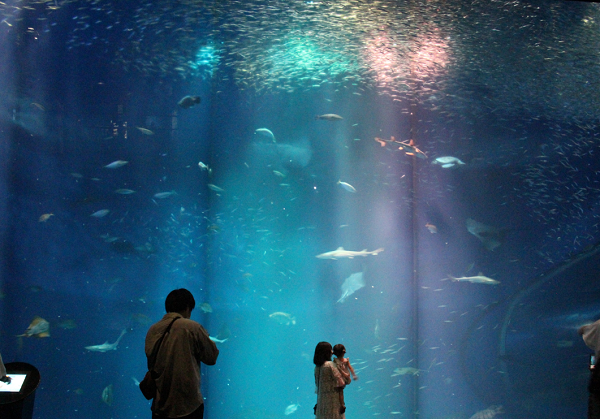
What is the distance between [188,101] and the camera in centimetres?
533

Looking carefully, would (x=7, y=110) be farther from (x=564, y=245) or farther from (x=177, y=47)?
(x=564, y=245)

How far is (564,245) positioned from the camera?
615 centimetres

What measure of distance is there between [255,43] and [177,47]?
99 cm

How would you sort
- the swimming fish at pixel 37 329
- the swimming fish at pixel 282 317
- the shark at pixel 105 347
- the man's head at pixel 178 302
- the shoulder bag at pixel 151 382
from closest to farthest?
the shoulder bag at pixel 151 382 < the man's head at pixel 178 302 < the swimming fish at pixel 37 329 < the shark at pixel 105 347 < the swimming fish at pixel 282 317

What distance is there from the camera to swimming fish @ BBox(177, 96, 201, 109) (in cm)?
532

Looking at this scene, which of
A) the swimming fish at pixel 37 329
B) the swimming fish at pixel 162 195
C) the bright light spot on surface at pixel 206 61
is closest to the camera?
the swimming fish at pixel 37 329

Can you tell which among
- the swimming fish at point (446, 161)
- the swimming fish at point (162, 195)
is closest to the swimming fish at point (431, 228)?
the swimming fish at point (446, 161)

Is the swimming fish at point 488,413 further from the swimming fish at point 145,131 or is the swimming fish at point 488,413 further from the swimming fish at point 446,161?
the swimming fish at point 145,131

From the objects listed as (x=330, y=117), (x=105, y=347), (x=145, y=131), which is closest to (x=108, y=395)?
(x=105, y=347)

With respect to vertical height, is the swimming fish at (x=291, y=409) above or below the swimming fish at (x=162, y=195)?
below

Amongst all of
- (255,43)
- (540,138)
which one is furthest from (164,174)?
(540,138)

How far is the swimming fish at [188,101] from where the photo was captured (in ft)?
17.5

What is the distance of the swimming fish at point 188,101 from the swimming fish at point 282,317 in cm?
285

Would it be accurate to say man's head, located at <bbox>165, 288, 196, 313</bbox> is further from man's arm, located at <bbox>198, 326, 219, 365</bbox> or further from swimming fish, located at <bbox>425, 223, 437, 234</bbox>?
swimming fish, located at <bbox>425, 223, 437, 234</bbox>
